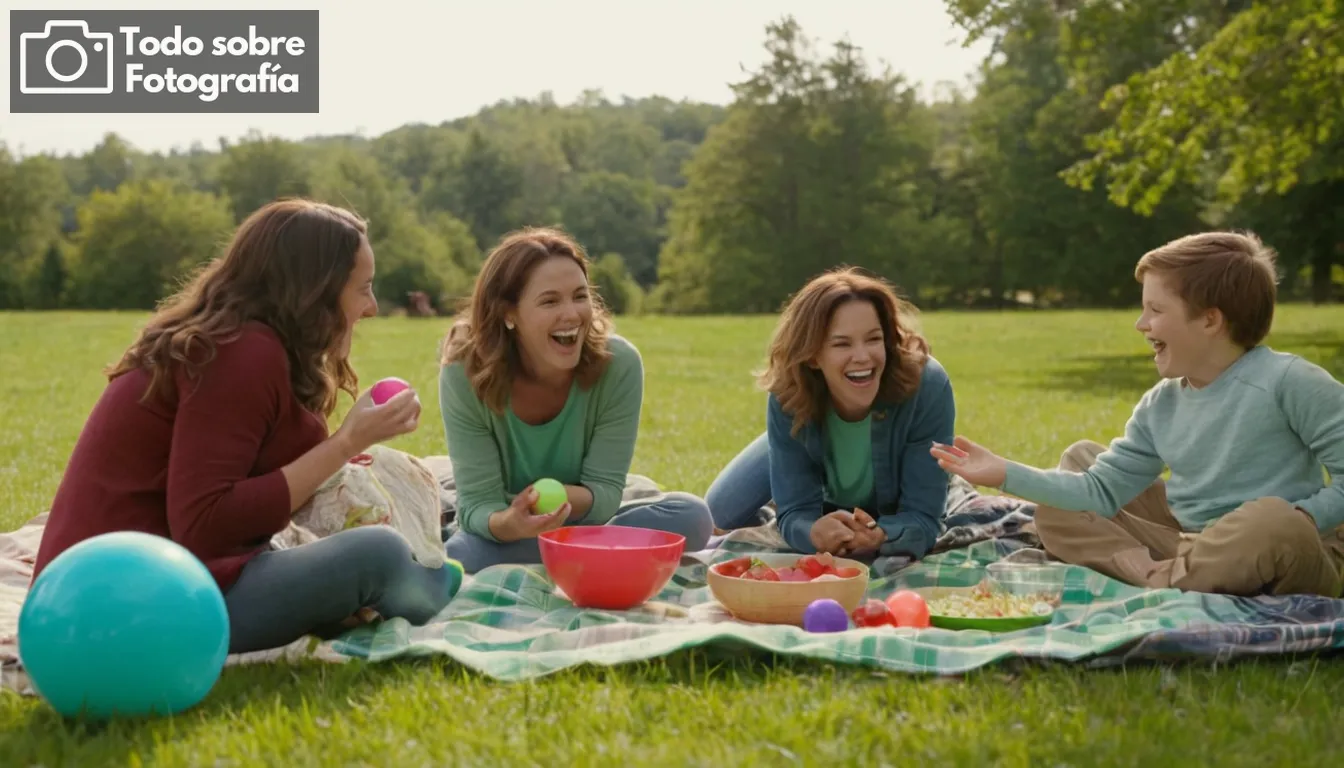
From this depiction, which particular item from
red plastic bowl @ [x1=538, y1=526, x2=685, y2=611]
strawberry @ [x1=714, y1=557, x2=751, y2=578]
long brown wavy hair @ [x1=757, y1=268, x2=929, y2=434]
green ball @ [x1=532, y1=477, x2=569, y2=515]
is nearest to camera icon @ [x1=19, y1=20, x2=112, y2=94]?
green ball @ [x1=532, y1=477, x2=569, y2=515]

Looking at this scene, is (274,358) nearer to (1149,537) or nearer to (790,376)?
(790,376)

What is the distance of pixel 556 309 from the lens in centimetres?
466

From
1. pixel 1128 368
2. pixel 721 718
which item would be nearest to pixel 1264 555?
pixel 721 718

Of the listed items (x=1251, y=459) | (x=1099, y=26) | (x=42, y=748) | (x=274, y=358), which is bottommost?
(x=42, y=748)

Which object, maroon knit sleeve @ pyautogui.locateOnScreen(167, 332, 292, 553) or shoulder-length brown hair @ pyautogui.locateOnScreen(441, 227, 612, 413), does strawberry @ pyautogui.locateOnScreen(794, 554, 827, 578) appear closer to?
shoulder-length brown hair @ pyautogui.locateOnScreen(441, 227, 612, 413)

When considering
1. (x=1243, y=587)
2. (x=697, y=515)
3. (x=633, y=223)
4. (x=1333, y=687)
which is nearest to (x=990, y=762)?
(x=1333, y=687)

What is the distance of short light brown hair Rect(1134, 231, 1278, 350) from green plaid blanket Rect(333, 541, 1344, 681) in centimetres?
93

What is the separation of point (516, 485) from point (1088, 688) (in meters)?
2.42

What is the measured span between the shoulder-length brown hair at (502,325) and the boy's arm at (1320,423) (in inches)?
91.4

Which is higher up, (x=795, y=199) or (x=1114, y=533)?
(x=795, y=199)

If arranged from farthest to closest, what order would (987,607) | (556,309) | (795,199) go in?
(795,199) → (556,309) → (987,607)

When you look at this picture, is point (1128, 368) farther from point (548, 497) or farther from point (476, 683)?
point (476, 683)

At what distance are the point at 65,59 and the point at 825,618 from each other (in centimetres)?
1543

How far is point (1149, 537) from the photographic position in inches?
186
